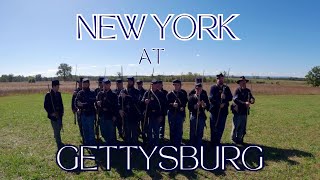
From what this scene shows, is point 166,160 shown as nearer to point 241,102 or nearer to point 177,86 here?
point 177,86

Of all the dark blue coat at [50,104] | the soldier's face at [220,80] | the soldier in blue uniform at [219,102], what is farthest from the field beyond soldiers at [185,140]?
the soldier's face at [220,80]

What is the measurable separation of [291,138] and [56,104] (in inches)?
370

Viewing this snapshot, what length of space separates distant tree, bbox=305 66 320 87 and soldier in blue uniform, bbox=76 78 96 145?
10555 centimetres

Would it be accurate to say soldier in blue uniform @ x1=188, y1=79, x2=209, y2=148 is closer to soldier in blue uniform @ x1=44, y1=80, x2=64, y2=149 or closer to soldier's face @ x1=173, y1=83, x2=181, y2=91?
soldier's face @ x1=173, y1=83, x2=181, y2=91

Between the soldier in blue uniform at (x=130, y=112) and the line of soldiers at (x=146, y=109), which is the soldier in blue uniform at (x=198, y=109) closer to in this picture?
the line of soldiers at (x=146, y=109)

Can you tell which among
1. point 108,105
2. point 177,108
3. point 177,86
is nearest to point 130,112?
point 108,105

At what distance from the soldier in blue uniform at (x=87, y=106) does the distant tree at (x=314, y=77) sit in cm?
10555

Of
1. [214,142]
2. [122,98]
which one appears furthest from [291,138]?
[122,98]

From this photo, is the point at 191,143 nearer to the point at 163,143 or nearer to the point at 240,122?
the point at 163,143

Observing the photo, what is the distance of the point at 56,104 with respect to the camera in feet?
33.2

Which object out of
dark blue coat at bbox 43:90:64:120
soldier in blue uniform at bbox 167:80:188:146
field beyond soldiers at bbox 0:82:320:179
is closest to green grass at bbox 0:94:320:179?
field beyond soldiers at bbox 0:82:320:179

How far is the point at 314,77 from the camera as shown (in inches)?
4033

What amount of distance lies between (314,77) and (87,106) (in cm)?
10769

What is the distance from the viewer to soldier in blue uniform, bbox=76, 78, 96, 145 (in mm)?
9656
